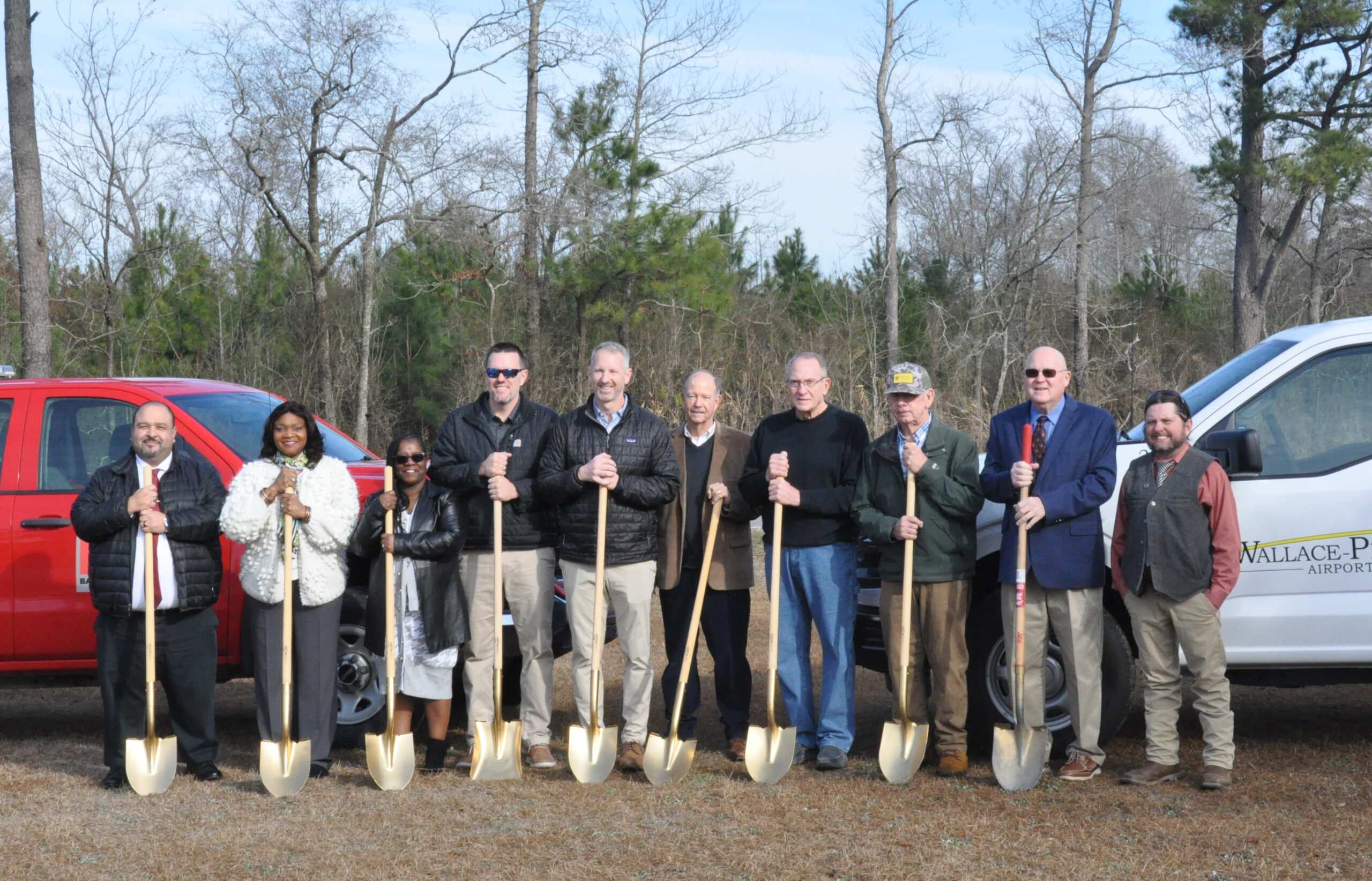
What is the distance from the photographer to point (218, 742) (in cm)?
658

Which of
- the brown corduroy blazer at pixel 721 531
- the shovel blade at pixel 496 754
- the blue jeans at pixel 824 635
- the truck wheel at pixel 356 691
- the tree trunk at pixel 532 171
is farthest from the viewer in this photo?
the tree trunk at pixel 532 171

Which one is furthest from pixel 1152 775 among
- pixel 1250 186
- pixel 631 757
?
pixel 1250 186

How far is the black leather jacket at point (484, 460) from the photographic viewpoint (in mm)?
5668

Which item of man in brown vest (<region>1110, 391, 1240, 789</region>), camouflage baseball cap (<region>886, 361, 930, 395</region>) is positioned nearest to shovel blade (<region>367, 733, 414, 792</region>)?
camouflage baseball cap (<region>886, 361, 930, 395</region>)

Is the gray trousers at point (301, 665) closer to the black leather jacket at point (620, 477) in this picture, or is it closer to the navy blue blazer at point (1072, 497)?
the black leather jacket at point (620, 477)

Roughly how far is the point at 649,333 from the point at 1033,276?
9818 millimetres

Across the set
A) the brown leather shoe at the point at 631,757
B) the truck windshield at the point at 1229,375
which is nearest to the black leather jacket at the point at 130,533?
the brown leather shoe at the point at 631,757

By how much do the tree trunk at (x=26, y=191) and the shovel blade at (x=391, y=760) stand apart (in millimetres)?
8462

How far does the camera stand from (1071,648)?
536 cm

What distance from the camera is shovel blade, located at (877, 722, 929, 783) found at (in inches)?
214

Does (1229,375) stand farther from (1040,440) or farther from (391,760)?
(391,760)

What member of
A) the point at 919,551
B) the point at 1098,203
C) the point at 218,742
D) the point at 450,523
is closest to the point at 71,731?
the point at 218,742

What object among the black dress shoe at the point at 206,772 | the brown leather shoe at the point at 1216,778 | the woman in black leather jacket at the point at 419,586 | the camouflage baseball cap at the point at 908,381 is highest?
the camouflage baseball cap at the point at 908,381

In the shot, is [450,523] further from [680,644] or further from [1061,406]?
[1061,406]
